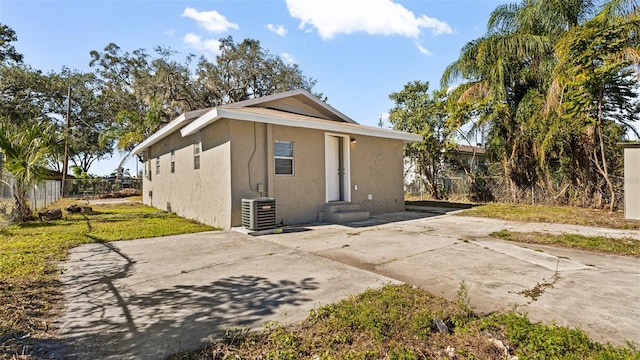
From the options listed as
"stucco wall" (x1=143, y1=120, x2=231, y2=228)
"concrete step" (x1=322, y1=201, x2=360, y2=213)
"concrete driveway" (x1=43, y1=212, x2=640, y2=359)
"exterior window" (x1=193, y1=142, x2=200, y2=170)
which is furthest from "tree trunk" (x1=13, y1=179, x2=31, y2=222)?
"concrete step" (x1=322, y1=201, x2=360, y2=213)

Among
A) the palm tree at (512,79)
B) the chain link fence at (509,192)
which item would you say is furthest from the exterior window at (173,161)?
the palm tree at (512,79)

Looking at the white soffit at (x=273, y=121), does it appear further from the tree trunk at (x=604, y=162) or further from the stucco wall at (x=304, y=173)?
the tree trunk at (x=604, y=162)

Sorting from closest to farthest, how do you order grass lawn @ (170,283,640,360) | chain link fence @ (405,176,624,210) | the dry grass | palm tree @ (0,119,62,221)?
grass lawn @ (170,283,640,360)
the dry grass
palm tree @ (0,119,62,221)
chain link fence @ (405,176,624,210)

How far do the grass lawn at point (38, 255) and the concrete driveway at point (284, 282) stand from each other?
20cm

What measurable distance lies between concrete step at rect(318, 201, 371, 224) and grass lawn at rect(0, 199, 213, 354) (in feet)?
10.1

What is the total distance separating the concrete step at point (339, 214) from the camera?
8.27 m

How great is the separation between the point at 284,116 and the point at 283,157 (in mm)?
1085

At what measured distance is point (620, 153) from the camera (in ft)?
33.5

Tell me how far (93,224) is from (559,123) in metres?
14.5

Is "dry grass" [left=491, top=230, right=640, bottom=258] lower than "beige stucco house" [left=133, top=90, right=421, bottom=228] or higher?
lower

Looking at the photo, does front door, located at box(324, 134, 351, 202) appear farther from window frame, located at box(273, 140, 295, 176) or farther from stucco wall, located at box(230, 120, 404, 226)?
window frame, located at box(273, 140, 295, 176)

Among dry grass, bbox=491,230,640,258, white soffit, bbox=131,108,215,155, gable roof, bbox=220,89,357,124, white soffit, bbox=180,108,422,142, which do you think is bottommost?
dry grass, bbox=491,230,640,258

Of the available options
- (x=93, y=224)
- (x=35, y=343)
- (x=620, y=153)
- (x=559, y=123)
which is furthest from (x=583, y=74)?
(x=93, y=224)

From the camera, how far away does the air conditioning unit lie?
6688 millimetres
